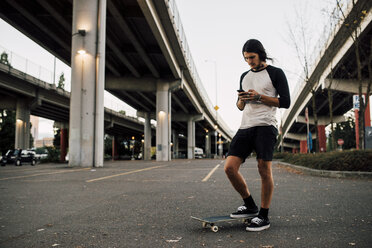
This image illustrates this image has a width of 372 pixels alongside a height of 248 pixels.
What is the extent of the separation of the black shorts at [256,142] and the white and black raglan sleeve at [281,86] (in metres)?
0.29

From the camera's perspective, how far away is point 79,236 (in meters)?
3.12

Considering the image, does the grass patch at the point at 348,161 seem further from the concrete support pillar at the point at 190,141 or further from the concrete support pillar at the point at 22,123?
the concrete support pillar at the point at 190,141

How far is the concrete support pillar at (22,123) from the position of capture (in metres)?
38.2

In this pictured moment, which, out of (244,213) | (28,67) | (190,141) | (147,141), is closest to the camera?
(244,213)

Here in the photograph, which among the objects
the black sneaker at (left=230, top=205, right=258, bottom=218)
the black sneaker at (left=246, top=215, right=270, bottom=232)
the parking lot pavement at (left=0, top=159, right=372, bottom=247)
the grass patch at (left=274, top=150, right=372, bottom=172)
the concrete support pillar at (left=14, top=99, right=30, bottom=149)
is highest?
the concrete support pillar at (left=14, top=99, right=30, bottom=149)

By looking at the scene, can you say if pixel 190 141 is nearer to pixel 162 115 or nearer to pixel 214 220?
pixel 162 115

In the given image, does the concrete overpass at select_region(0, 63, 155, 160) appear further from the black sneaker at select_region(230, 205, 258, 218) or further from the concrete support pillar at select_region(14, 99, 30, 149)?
the black sneaker at select_region(230, 205, 258, 218)

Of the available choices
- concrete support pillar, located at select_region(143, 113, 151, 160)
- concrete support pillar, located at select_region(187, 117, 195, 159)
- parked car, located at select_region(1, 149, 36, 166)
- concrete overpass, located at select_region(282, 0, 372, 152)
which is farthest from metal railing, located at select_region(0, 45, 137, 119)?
concrete support pillar, located at select_region(187, 117, 195, 159)

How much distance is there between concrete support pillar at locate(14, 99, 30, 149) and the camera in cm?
3816

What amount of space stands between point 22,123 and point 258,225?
132 ft

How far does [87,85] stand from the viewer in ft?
60.1

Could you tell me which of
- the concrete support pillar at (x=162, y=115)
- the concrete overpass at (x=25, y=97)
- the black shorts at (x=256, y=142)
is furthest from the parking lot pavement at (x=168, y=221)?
the concrete support pillar at (x=162, y=115)

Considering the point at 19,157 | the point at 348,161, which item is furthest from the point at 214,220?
the point at 19,157

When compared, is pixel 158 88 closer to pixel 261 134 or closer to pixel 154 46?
pixel 154 46
